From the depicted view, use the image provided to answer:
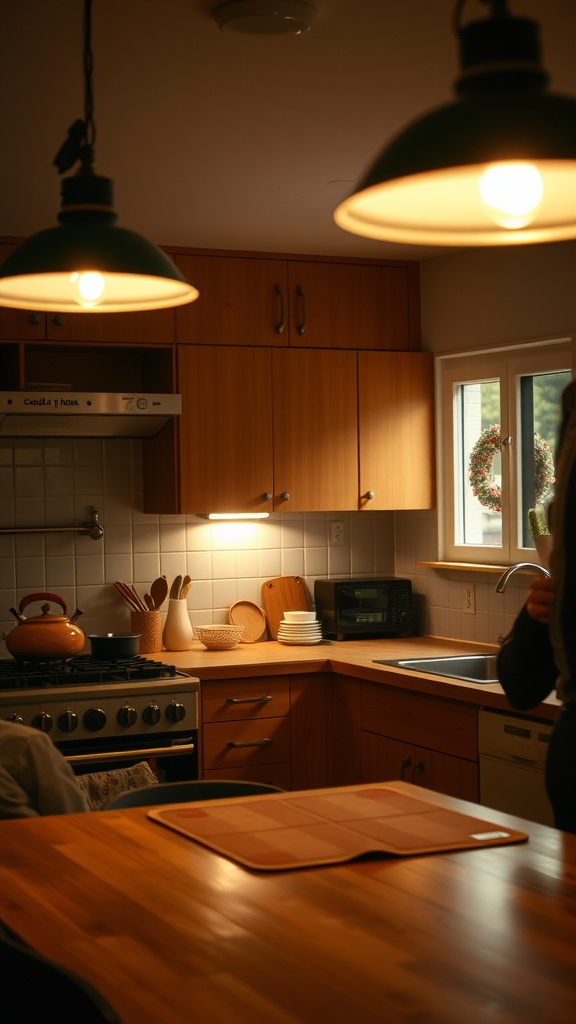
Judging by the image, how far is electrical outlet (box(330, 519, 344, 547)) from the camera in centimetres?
543

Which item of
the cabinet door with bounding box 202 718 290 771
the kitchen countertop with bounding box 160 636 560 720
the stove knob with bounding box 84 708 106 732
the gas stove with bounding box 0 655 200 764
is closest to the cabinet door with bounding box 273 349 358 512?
the kitchen countertop with bounding box 160 636 560 720

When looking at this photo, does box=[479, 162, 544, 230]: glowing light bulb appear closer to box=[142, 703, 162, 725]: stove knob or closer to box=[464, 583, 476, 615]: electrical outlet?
box=[142, 703, 162, 725]: stove knob

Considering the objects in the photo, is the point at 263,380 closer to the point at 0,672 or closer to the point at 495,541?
the point at 495,541

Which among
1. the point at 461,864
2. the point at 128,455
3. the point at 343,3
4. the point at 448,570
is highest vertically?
the point at 343,3

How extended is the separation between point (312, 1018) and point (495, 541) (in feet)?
12.1

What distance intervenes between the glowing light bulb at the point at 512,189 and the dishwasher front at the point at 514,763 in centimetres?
231

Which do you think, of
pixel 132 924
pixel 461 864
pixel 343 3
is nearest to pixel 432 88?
pixel 343 3

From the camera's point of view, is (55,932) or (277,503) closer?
(55,932)

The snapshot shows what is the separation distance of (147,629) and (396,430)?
1329 mm

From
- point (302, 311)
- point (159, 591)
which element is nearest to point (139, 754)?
point (159, 591)

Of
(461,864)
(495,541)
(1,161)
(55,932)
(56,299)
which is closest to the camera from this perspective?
(55,932)

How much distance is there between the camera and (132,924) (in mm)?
1594

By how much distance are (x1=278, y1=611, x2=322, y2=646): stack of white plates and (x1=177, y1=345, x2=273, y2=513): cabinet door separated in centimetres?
48

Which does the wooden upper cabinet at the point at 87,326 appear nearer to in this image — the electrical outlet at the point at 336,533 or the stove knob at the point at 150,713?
the electrical outlet at the point at 336,533
